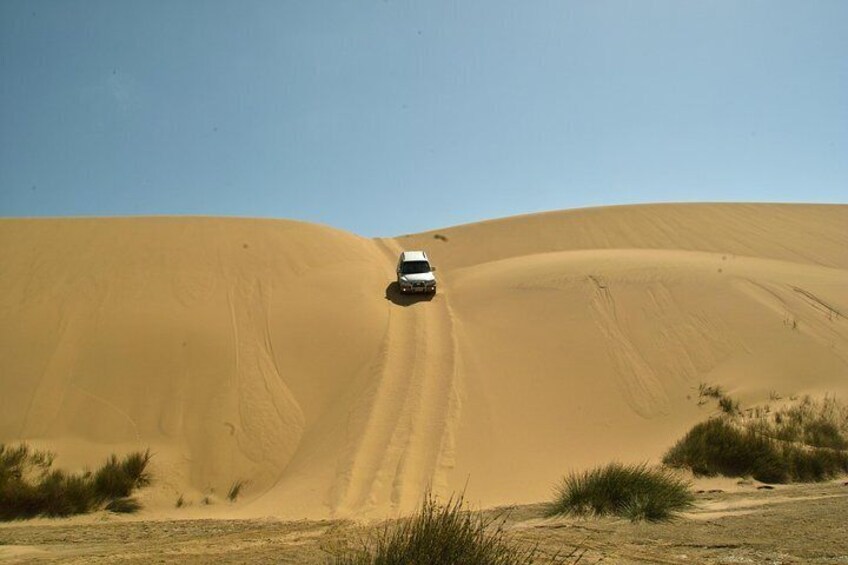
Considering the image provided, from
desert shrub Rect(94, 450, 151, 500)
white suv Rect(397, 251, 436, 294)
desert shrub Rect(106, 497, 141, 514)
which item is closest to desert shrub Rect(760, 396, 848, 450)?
desert shrub Rect(106, 497, 141, 514)

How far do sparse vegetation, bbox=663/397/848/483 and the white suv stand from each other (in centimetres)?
1156

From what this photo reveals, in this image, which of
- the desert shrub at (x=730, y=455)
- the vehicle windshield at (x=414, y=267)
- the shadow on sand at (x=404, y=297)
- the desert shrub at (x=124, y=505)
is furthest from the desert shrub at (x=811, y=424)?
the vehicle windshield at (x=414, y=267)

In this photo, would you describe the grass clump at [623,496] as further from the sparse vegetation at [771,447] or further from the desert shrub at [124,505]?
the desert shrub at [124,505]

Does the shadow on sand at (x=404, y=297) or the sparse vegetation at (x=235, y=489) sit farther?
the shadow on sand at (x=404, y=297)

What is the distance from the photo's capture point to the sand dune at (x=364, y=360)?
1162cm

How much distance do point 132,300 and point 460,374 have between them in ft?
32.5

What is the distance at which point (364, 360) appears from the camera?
16.1 meters

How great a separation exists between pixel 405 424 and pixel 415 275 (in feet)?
32.7

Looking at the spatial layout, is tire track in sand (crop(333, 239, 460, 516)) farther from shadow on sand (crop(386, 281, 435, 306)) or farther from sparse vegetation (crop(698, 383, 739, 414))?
sparse vegetation (crop(698, 383, 739, 414))

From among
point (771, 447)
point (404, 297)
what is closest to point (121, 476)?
point (771, 447)

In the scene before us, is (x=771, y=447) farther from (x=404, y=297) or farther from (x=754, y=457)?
(x=404, y=297)

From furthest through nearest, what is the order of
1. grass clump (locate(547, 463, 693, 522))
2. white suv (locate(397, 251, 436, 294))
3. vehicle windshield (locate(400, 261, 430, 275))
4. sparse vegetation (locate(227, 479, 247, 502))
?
vehicle windshield (locate(400, 261, 430, 275)) < white suv (locate(397, 251, 436, 294)) < sparse vegetation (locate(227, 479, 247, 502)) < grass clump (locate(547, 463, 693, 522))

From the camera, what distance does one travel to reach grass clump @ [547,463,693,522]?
7598mm

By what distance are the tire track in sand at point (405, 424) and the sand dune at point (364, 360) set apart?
0.06 m
